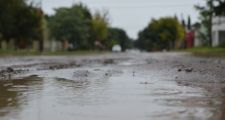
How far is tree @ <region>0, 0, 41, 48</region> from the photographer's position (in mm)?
52406

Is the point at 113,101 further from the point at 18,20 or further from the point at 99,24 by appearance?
the point at 99,24

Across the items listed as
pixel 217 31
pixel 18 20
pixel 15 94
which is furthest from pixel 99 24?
pixel 15 94

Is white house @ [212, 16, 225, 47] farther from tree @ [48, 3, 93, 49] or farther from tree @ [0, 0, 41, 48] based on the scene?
tree @ [0, 0, 41, 48]

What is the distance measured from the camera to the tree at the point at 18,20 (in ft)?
172

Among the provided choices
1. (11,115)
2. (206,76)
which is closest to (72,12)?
(206,76)

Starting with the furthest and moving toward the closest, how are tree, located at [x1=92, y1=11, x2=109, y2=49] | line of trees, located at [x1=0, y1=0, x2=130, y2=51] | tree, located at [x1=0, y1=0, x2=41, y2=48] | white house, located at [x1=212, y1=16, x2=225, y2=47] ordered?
tree, located at [x1=92, y1=11, x2=109, y2=49] < white house, located at [x1=212, y1=16, x2=225, y2=47] < line of trees, located at [x1=0, y1=0, x2=130, y2=51] < tree, located at [x1=0, y1=0, x2=41, y2=48]

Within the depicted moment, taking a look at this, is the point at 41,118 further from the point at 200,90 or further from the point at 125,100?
the point at 200,90

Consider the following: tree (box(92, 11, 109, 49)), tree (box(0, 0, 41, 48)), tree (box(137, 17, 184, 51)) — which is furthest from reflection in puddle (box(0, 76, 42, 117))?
tree (box(137, 17, 184, 51))

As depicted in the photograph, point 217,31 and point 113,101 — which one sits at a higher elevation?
point 217,31

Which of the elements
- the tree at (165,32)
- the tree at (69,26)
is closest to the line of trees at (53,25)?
the tree at (69,26)

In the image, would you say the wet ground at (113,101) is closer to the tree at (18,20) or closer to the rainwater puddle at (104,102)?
the rainwater puddle at (104,102)

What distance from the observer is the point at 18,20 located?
55.2 m

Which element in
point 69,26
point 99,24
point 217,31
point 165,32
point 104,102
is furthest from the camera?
point 165,32

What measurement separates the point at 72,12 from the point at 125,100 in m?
77.7
